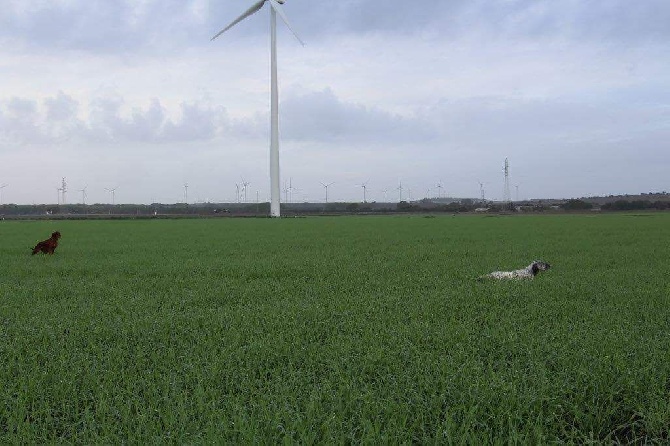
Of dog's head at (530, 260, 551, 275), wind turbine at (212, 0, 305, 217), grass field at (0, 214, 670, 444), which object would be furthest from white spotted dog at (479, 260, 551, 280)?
wind turbine at (212, 0, 305, 217)

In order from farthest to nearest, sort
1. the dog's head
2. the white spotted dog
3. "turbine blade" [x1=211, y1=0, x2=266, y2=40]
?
"turbine blade" [x1=211, y1=0, x2=266, y2=40] → the dog's head → the white spotted dog

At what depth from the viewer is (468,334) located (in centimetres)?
601

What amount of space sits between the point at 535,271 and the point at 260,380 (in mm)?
8638

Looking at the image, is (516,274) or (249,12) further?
(249,12)

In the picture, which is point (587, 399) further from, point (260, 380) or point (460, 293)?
point (460, 293)

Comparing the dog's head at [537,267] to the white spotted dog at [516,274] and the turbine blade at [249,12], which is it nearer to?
the white spotted dog at [516,274]

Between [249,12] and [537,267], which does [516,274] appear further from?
[249,12]

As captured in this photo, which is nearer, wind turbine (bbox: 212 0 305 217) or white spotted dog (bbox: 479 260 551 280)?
white spotted dog (bbox: 479 260 551 280)

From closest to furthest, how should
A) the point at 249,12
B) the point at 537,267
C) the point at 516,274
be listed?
the point at 516,274 → the point at 537,267 → the point at 249,12

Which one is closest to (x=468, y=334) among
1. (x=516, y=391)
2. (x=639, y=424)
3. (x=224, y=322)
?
(x=516, y=391)

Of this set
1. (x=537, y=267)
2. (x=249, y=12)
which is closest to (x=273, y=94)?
(x=249, y=12)

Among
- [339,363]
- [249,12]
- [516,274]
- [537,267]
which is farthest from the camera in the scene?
[249,12]

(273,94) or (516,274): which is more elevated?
(273,94)

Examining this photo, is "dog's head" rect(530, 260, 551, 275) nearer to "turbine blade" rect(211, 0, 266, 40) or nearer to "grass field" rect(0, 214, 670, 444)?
"grass field" rect(0, 214, 670, 444)
